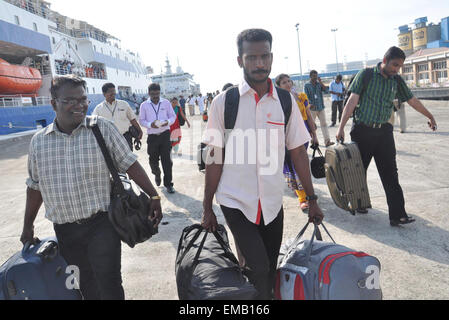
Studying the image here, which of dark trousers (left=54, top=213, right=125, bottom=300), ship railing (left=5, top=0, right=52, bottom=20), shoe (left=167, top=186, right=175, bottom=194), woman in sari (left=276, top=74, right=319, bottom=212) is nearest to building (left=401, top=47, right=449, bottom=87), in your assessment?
woman in sari (left=276, top=74, right=319, bottom=212)

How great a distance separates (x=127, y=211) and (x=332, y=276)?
1291 mm

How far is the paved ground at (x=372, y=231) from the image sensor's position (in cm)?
290

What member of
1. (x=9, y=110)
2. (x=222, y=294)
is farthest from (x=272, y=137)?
(x=9, y=110)

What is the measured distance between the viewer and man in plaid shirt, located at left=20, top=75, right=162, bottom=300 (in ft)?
6.97

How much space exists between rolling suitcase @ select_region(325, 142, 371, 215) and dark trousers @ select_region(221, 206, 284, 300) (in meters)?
1.99

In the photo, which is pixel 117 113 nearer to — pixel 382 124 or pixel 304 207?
pixel 304 207

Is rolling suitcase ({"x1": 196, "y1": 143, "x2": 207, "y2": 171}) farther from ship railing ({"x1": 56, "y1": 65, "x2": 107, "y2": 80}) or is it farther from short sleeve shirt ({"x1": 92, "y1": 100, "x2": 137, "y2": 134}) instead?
ship railing ({"x1": 56, "y1": 65, "x2": 107, "y2": 80})

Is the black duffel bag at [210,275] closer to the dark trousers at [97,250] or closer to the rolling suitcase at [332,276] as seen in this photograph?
the rolling suitcase at [332,276]

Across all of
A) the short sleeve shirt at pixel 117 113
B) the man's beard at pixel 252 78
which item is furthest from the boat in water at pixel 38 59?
the man's beard at pixel 252 78

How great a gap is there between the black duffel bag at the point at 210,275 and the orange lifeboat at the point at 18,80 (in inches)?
941

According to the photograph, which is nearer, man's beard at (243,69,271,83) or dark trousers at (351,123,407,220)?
man's beard at (243,69,271,83)

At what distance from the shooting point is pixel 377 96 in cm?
388

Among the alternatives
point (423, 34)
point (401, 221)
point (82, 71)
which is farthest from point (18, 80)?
point (423, 34)
